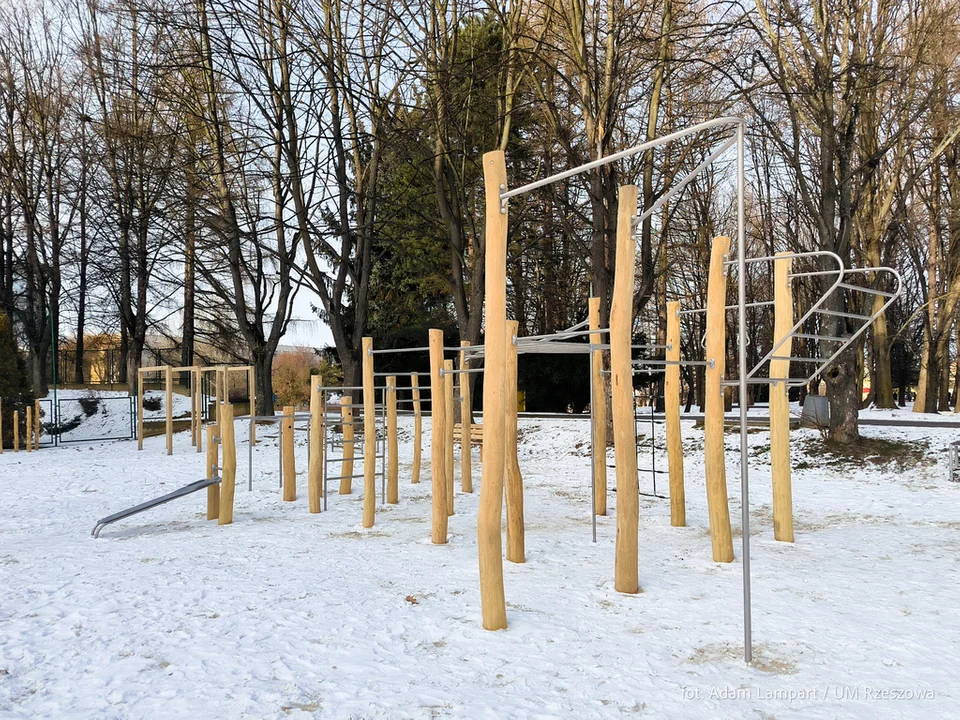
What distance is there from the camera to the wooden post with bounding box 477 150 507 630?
4703 millimetres

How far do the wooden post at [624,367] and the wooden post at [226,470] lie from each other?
4758 mm

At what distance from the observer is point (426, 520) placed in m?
8.34

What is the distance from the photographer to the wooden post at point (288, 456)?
958 centimetres

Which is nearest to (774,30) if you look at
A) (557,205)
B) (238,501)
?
(557,205)

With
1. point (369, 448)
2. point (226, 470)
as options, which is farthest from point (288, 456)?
point (369, 448)

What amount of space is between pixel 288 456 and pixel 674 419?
4.97 m

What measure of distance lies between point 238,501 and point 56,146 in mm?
17482

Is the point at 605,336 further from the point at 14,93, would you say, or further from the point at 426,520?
the point at 14,93

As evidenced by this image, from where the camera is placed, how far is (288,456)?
31.6 feet

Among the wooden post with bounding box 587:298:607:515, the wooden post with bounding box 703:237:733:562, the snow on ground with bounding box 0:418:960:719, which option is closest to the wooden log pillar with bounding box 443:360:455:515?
the snow on ground with bounding box 0:418:960:719

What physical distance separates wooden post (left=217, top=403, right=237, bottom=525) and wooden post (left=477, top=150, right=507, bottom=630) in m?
4.38

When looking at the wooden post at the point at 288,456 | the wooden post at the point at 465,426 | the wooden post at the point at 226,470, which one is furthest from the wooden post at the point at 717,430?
the wooden post at the point at 288,456

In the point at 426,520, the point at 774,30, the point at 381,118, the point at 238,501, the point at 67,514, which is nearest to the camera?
the point at 426,520

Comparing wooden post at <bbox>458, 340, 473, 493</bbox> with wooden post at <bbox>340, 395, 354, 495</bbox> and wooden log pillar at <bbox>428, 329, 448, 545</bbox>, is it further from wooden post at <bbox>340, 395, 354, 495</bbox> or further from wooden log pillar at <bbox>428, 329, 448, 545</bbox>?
wooden log pillar at <bbox>428, 329, 448, 545</bbox>
